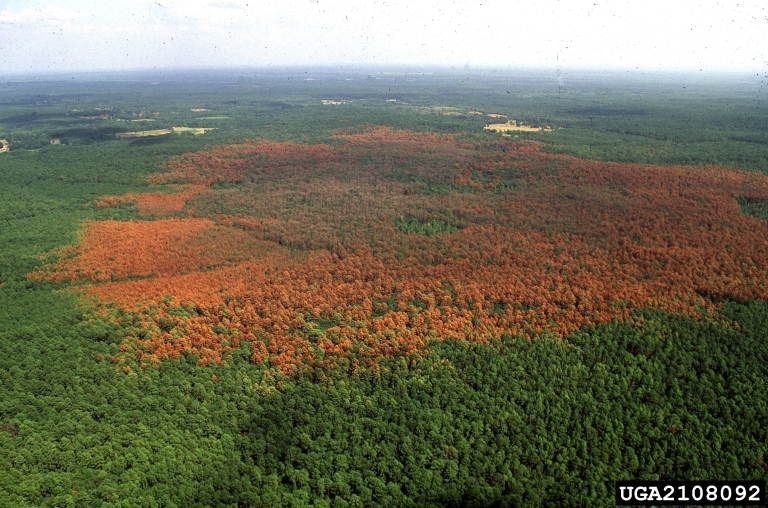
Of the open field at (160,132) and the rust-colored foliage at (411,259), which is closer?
the rust-colored foliage at (411,259)

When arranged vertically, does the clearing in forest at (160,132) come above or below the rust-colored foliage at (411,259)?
above

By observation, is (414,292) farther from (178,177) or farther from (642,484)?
(178,177)

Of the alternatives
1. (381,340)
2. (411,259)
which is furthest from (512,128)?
(381,340)

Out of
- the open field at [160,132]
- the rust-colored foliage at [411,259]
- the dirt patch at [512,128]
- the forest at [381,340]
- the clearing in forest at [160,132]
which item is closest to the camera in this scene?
the forest at [381,340]

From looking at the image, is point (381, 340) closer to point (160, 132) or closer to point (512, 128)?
point (512, 128)

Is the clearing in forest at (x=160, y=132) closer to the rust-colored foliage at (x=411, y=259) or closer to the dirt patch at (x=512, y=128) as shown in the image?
the rust-colored foliage at (x=411, y=259)

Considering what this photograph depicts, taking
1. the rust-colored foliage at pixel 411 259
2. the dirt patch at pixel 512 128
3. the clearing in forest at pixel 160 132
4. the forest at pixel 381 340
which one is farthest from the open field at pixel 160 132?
the dirt patch at pixel 512 128

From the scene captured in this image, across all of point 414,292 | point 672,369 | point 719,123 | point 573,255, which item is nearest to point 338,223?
point 414,292
